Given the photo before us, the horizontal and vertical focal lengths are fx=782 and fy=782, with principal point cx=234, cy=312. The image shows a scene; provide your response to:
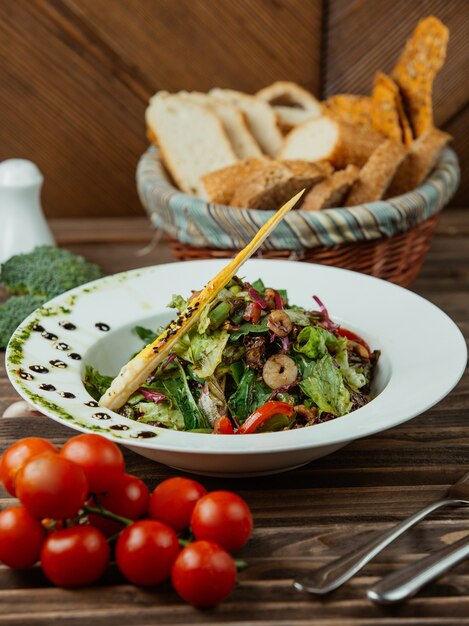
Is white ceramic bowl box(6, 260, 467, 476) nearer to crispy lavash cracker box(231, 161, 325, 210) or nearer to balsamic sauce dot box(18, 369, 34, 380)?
balsamic sauce dot box(18, 369, 34, 380)

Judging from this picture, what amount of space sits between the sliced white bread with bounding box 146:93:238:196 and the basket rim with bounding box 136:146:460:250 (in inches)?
10.5

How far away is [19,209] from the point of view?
2.64 metres

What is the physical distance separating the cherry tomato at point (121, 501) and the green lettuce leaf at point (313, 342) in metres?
0.50

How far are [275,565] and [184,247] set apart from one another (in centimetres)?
129

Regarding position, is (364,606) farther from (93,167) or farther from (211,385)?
(93,167)

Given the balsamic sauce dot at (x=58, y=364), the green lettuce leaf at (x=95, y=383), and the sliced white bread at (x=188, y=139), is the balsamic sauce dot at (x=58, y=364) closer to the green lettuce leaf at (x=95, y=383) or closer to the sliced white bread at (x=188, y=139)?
the green lettuce leaf at (x=95, y=383)

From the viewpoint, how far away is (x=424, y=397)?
1.44 m

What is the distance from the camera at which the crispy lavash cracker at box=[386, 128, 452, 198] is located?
2.46 metres

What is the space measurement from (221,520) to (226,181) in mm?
1343

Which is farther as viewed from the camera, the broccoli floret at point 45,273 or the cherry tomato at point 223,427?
the broccoli floret at point 45,273

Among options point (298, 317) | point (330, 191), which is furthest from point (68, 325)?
point (330, 191)

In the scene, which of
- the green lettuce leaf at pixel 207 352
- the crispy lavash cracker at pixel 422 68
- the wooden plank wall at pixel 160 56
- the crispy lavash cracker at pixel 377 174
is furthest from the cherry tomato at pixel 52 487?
the wooden plank wall at pixel 160 56

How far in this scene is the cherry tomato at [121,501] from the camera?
50.1 inches

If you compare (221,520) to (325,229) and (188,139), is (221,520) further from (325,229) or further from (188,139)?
(188,139)
